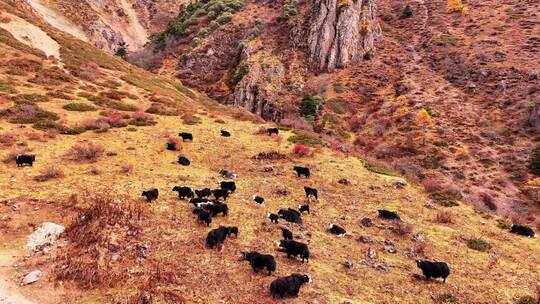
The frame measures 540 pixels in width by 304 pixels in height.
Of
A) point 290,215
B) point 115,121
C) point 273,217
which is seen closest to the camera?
point 273,217

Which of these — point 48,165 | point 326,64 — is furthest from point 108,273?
point 326,64

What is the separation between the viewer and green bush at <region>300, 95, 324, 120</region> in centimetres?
7094

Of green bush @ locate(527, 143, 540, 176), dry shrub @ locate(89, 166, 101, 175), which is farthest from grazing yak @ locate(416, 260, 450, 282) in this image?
green bush @ locate(527, 143, 540, 176)

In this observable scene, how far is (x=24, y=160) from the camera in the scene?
2155cm

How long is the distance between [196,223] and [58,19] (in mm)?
110214

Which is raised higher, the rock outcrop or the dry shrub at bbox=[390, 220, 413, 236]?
the rock outcrop

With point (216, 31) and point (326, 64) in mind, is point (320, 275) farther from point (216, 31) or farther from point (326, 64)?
point (216, 31)

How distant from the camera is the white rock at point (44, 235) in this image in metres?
15.0

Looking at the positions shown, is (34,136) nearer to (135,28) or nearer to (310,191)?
(310,191)

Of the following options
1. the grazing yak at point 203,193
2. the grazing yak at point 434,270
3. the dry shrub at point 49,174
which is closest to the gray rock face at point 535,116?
the grazing yak at point 434,270

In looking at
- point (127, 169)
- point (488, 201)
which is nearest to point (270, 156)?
point (127, 169)

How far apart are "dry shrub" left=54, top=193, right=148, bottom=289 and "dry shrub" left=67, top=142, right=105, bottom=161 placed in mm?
6377

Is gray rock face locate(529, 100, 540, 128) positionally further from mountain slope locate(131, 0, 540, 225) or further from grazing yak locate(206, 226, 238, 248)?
grazing yak locate(206, 226, 238, 248)

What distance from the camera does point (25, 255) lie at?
1427 cm
